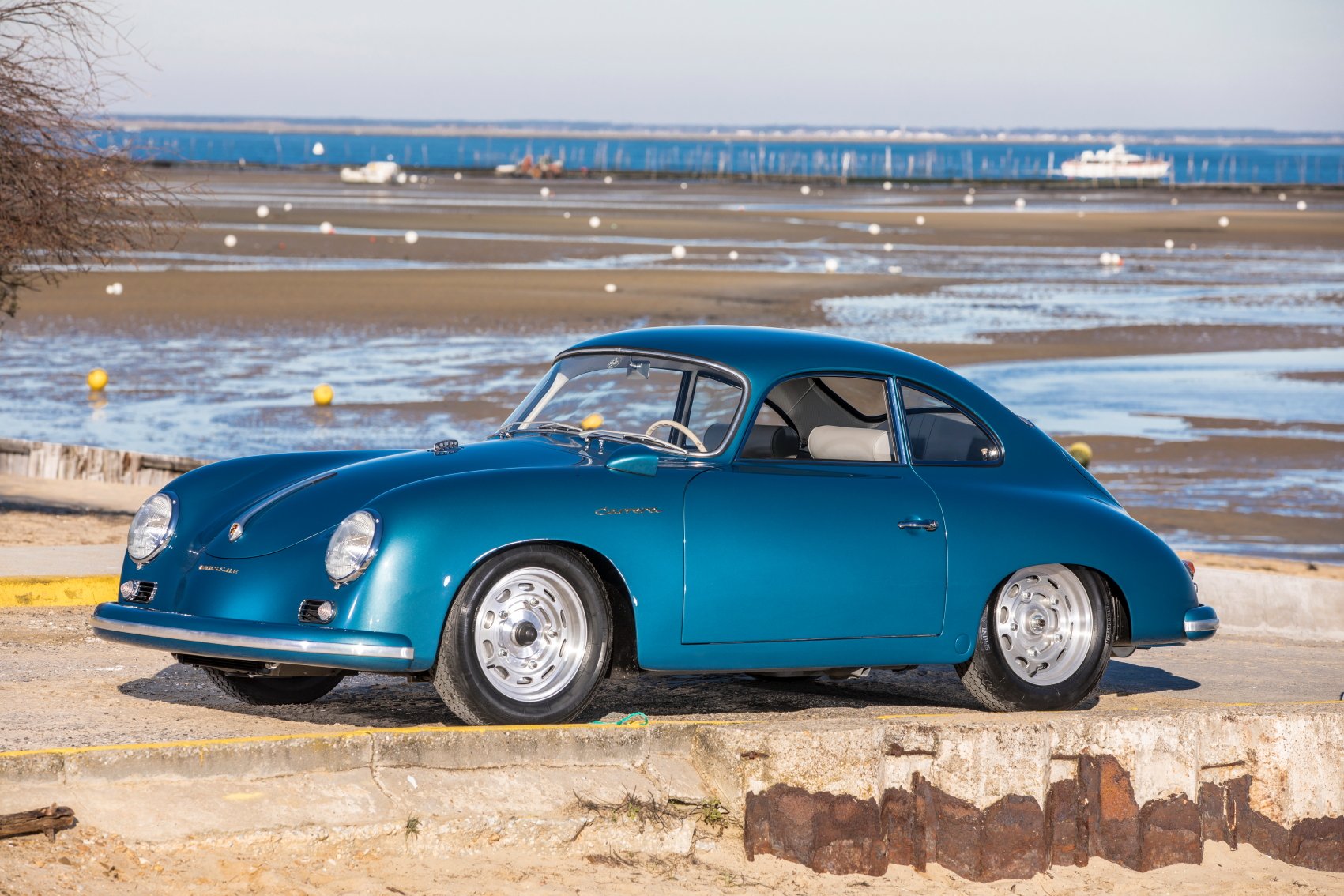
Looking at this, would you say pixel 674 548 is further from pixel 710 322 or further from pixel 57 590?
pixel 710 322

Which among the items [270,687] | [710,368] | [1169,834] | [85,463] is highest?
[710,368]

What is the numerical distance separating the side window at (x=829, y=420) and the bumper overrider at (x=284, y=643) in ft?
6.21

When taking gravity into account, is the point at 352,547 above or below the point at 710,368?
below

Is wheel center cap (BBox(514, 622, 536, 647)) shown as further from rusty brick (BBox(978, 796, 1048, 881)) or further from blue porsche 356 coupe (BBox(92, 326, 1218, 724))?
rusty brick (BBox(978, 796, 1048, 881))

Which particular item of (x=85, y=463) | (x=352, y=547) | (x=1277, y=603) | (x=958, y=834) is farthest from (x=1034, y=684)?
(x=85, y=463)

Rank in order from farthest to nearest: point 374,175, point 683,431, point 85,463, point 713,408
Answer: point 374,175 → point 85,463 → point 713,408 → point 683,431

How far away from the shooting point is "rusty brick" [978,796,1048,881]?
277 inches

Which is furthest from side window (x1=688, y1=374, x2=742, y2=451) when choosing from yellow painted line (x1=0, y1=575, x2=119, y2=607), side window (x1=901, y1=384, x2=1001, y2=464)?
yellow painted line (x1=0, y1=575, x2=119, y2=607)

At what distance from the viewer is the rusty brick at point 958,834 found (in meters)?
6.98

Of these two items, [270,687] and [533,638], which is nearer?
[533,638]

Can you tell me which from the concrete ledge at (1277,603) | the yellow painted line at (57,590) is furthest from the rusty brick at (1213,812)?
the yellow painted line at (57,590)

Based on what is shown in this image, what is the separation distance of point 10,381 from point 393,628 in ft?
65.8

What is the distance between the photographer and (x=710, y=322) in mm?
34844

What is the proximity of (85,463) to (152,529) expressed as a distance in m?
10.3
